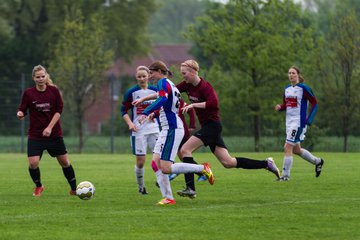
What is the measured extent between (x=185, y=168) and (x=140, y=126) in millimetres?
2626

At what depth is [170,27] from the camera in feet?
442

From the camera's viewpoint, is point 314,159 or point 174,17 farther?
point 174,17

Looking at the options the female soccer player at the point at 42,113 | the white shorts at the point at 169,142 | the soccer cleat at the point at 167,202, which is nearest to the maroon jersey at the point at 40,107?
the female soccer player at the point at 42,113

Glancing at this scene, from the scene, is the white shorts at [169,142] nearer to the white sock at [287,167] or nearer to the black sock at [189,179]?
the black sock at [189,179]

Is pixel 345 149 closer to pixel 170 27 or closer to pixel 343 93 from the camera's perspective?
pixel 343 93

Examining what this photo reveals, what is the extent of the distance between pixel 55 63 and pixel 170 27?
92870mm

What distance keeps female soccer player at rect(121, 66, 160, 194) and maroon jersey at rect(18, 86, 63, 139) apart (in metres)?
1.18

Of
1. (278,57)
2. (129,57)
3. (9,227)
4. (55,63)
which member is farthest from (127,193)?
(129,57)

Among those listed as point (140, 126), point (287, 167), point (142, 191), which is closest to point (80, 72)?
point (287, 167)

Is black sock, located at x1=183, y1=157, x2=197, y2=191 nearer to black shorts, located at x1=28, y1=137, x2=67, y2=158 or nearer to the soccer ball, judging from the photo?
the soccer ball

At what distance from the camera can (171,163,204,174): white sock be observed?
12.0 metres

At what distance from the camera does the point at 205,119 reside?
1288 cm

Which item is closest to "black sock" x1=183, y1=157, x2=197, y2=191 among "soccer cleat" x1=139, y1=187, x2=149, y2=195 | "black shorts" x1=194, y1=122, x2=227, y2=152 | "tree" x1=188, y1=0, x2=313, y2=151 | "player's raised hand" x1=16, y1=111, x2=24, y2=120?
"black shorts" x1=194, y1=122, x2=227, y2=152

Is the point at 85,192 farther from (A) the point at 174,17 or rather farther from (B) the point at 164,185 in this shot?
(A) the point at 174,17
